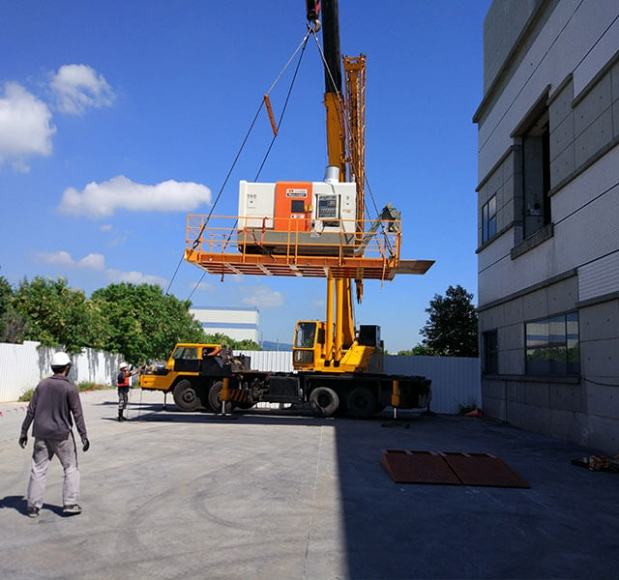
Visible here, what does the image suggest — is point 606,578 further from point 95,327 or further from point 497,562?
point 95,327

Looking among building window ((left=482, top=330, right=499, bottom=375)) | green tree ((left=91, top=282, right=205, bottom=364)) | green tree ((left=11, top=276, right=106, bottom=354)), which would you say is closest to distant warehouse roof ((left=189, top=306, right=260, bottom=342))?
green tree ((left=91, top=282, right=205, bottom=364))

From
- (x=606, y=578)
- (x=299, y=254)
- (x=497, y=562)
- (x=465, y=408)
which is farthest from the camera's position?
(x=465, y=408)

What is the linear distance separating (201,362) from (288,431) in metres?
5.48

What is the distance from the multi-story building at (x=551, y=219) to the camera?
12227 mm

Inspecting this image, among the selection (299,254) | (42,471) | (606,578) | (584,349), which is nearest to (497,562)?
(606,578)

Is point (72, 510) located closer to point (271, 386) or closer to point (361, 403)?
point (271, 386)

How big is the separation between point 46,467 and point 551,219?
45.2 ft

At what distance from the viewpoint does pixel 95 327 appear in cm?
3033

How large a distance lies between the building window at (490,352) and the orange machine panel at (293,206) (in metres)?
8.87

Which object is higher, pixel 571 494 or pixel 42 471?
pixel 42 471

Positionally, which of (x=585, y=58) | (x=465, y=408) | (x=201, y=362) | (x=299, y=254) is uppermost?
(x=585, y=58)

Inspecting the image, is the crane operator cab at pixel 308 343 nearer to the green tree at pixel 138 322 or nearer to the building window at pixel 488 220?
the building window at pixel 488 220

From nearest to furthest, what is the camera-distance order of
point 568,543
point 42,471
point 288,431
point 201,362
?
point 568,543 < point 42,471 < point 288,431 < point 201,362

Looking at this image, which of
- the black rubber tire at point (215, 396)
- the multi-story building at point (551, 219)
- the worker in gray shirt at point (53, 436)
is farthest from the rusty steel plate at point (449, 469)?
the black rubber tire at point (215, 396)
